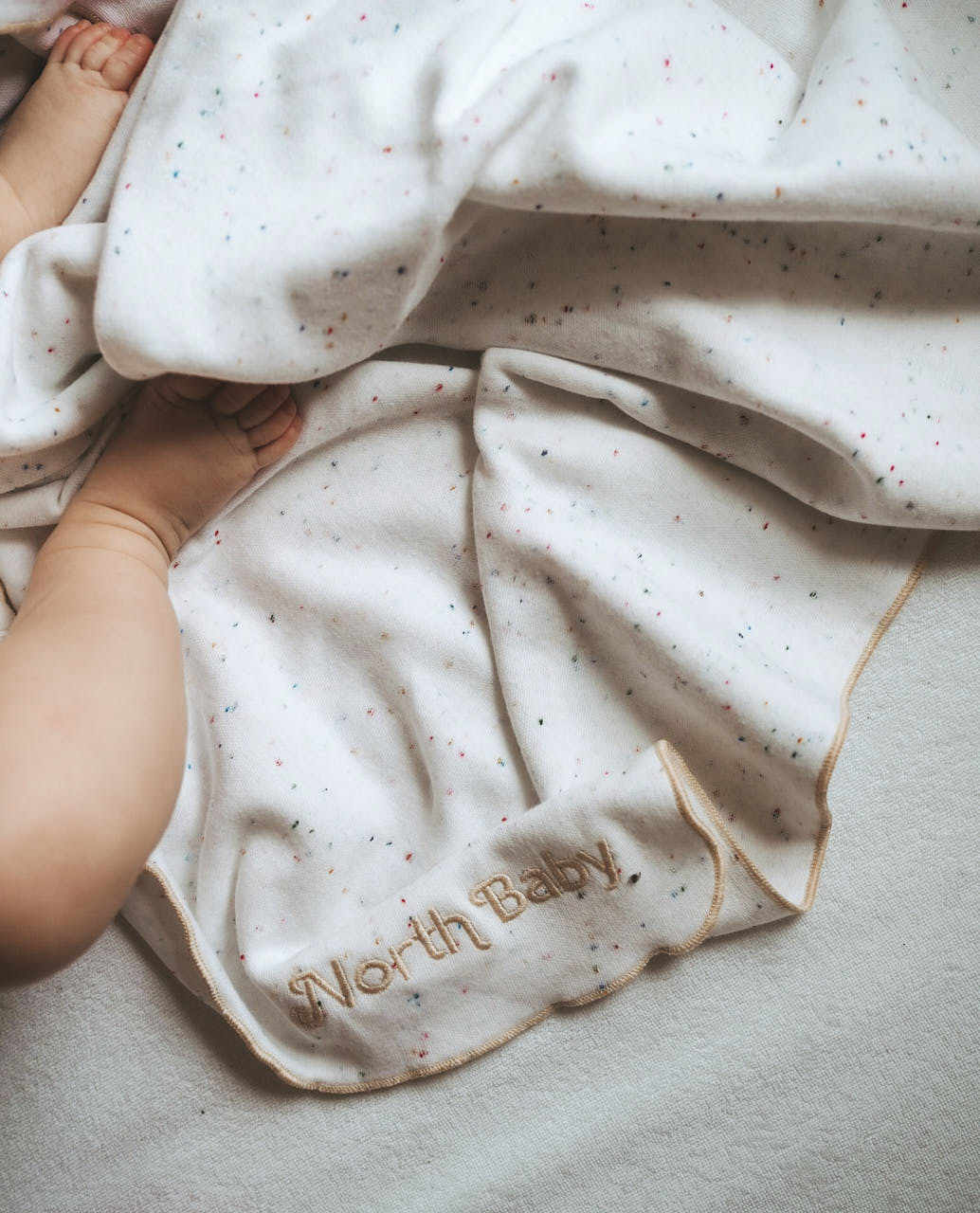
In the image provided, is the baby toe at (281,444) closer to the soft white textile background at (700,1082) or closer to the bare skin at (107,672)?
the bare skin at (107,672)

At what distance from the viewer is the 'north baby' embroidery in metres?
0.68

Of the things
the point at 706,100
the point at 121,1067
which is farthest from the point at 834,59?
the point at 121,1067

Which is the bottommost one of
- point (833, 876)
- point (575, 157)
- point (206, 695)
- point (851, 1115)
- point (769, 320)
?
point (851, 1115)

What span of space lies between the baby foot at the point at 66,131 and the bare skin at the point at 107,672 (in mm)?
157

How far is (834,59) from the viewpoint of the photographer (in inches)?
26.1

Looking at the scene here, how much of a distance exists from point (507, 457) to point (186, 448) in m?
0.23

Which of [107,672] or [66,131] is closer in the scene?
[107,672]

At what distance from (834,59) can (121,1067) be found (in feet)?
2.90

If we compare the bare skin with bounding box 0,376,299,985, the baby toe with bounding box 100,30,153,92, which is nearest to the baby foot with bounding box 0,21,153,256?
the baby toe with bounding box 100,30,153,92

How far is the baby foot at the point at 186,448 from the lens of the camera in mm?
693

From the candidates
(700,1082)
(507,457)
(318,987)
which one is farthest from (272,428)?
(700,1082)

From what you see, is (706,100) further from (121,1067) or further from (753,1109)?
(121,1067)

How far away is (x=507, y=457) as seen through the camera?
0.69 metres

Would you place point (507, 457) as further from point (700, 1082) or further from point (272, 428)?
point (700, 1082)
